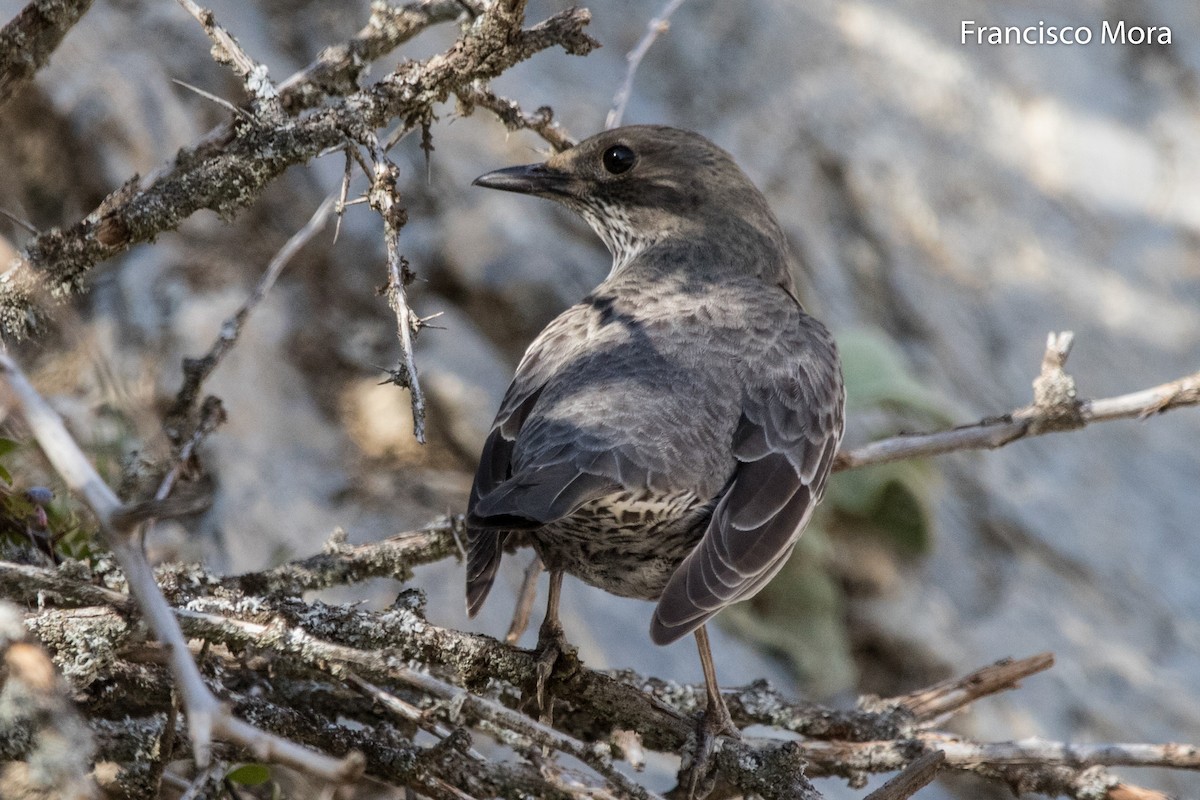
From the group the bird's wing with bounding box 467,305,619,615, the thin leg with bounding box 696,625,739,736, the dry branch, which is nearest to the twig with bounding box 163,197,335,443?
the dry branch

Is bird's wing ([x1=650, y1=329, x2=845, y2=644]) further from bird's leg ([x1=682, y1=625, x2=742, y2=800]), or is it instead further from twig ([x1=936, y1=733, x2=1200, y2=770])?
twig ([x1=936, y1=733, x2=1200, y2=770])

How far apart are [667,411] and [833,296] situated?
4.33 metres

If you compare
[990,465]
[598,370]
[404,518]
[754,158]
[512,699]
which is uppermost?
[754,158]

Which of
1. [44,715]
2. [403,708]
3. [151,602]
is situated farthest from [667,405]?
[44,715]

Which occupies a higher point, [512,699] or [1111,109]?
[1111,109]

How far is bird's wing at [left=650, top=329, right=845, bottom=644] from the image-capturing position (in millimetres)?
3918

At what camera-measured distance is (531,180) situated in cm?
542

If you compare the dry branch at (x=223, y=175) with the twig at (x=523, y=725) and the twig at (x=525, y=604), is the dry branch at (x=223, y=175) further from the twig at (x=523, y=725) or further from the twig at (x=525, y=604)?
the twig at (x=525, y=604)

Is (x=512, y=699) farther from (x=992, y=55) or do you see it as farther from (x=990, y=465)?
(x=992, y=55)

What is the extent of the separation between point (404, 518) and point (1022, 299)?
5.06 metres

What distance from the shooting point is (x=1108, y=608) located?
8.06 metres

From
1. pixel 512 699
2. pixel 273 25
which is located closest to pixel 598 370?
pixel 512 699

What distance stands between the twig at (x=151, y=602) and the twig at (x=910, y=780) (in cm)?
178

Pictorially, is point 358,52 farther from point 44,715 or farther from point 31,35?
point 44,715
